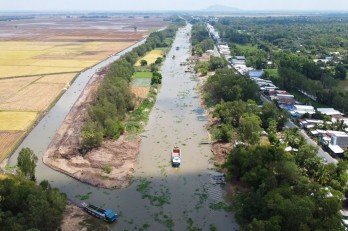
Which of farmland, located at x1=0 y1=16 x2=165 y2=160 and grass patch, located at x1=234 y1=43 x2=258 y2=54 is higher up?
grass patch, located at x1=234 y1=43 x2=258 y2=54

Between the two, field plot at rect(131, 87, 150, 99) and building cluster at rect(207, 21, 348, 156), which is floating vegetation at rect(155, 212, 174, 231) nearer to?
building cluster at rect(207, 21, 348, 156)

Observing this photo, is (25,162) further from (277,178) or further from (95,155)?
(277,178)

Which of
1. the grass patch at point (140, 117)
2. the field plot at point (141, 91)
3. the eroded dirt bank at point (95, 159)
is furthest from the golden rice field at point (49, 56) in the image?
the eroded dirt bank at point (95, 159)

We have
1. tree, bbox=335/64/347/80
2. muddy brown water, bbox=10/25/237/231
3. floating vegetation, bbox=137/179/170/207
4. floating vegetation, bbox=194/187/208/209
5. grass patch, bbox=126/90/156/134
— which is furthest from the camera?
tree, bbox=335/64/347/80

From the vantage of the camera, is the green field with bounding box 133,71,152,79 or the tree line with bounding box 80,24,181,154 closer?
the tree line with bounding box 80,24,181,154

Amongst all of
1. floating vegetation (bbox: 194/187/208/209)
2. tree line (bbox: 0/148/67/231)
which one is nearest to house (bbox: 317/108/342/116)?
floating vegetation (bbox: 194/187/208/209)

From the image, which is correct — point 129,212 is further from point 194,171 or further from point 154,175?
point 194,171

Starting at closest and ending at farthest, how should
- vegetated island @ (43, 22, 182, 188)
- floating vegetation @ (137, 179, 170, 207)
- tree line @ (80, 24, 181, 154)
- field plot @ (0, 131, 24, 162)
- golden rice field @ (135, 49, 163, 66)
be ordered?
floating vegetation @ (137, 179, 170, 207)
vegetated island @ (43, 22, 182, 188)
tree line @ (80, 24, 181, 154)
field plot @ (0, 131, 24, 162)
golden rice field @ (135, 49, 163, 66)

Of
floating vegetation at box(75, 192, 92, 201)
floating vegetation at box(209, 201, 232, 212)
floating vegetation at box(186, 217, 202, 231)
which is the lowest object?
floating vegetation at box(186, 217, 202, 231)

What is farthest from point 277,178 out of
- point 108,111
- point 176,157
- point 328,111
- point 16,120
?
point 16,120
